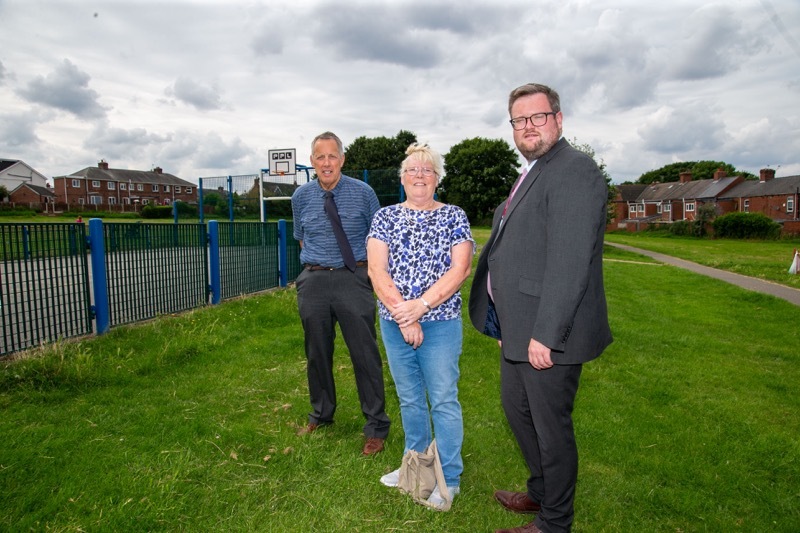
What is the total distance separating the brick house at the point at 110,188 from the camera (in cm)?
8131

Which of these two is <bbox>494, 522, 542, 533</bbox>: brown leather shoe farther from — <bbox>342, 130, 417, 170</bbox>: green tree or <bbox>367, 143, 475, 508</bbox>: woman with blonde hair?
<bbox>342, 130, 417, 170</bbox>: green tree

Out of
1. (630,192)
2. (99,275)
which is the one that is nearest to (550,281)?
(99,275)

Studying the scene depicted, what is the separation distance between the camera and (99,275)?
612cm

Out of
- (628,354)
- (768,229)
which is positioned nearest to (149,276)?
(628,354)

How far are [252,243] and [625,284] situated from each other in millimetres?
10056

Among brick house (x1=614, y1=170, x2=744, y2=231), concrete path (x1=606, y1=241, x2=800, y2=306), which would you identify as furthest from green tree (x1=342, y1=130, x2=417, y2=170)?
concrete path (x1=606, y1=241, x2=800, y2=306)

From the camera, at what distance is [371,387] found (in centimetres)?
390

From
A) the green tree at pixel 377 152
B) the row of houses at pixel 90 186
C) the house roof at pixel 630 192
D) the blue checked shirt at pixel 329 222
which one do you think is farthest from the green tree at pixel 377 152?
the blue checked shirt at pixel 329 222

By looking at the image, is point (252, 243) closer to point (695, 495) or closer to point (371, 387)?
point (371, 387)

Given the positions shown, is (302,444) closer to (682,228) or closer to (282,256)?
(282,256)

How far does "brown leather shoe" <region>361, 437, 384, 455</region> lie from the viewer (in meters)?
3.71

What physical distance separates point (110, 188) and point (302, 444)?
9422 centimetres

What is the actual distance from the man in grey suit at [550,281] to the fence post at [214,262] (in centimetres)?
665

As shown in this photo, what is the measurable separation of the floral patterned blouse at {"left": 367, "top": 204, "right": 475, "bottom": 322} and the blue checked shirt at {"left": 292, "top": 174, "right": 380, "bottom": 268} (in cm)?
85
